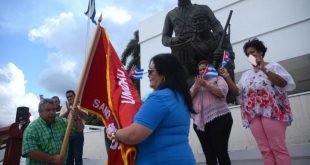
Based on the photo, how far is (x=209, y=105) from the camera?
3.72 metres

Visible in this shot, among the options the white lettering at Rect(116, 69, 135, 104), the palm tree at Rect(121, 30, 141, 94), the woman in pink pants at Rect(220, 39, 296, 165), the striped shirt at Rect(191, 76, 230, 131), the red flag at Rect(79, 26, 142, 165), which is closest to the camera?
the red flag at Rect(79, 26, 142, 165)

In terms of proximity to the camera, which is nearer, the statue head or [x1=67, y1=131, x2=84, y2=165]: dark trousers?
[x1=67, y1=131, x2=84, y2=165]: dark trousers

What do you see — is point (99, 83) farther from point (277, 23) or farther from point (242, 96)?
point (277, 23)

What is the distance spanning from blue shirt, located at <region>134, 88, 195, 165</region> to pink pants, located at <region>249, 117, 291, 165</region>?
1.39m

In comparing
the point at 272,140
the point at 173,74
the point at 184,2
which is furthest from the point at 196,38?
the point at 173,74

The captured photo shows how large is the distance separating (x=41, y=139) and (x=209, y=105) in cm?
183

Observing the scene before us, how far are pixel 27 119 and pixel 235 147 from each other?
3.47 meters

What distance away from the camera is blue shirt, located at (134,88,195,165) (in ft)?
6.84

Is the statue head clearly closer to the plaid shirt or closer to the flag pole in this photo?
the flag pole

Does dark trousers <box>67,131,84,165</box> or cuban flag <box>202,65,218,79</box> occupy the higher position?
cuban flag <box>202,65,218,79</box>

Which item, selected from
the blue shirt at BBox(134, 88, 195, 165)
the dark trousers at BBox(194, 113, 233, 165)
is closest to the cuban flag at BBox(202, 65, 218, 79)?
the dark trousers at BBox(194, 113, 233, 165)

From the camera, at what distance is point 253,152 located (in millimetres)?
4465

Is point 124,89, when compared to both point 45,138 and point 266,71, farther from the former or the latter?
point 266,71

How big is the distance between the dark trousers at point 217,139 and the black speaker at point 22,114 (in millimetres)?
3152
